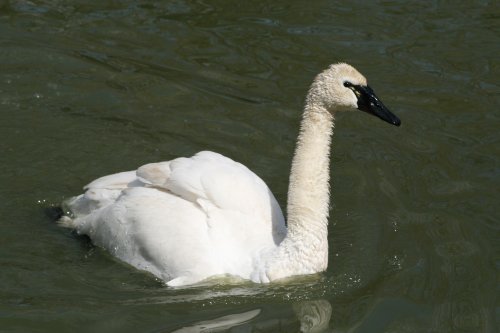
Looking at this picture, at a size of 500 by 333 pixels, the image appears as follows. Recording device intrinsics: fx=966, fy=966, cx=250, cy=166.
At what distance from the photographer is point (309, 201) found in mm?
7375

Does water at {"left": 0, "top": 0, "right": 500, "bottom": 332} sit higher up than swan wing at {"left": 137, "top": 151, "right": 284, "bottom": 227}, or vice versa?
swan wing at {"left": 137, "top": 151, "right": 284, "bottom": 227}

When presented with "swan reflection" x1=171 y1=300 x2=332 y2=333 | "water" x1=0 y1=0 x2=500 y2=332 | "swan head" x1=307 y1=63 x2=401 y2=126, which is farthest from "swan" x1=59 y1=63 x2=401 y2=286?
"swan reflection" x1=171 y1=300 x2=332 y2=333

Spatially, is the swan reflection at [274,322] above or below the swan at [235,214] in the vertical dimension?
below

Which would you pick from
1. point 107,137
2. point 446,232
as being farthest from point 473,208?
point 107,137

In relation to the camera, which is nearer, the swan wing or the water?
the water

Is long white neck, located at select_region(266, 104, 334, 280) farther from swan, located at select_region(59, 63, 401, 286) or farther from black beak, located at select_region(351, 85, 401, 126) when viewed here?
black beak, located at select_region(351, 85, 401, 126)

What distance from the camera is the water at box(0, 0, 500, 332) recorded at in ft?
22.6

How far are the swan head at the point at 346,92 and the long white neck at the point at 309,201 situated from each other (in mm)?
128

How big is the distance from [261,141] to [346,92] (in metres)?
2.80

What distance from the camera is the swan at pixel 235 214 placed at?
23.4 ft

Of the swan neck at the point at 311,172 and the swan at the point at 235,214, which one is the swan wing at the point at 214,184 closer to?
the swan at the point at 235,214

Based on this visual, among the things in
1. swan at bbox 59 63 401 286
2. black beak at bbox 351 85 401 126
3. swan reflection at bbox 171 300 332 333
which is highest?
black beak at bbox 351 85 401 126

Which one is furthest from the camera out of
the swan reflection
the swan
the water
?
the swan

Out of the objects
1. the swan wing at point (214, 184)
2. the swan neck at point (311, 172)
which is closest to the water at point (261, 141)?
the swan neck at point (311, 172)
